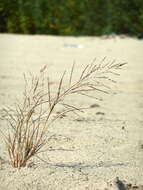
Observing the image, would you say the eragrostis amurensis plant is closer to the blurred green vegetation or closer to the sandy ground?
the sandy ground

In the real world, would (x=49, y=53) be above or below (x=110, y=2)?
below

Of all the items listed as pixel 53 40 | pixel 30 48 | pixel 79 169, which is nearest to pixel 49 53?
pixel 30 48

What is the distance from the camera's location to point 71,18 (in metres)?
16.4

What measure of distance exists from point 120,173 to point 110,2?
1340cm

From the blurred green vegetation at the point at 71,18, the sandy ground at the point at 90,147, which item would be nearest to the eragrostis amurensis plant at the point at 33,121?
the sandy ground at the point at 90,147

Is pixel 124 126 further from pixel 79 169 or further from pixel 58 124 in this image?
pixel 79 169

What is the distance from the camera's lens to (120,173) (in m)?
2.58

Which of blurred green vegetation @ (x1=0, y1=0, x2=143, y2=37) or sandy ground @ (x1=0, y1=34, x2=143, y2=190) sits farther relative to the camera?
blurred green vegetation @ (x1=0, y1=0, x2=143, y2=37)

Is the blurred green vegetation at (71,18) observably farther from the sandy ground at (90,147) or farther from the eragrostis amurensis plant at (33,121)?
the eragrostis amurensis plant at (33,121)

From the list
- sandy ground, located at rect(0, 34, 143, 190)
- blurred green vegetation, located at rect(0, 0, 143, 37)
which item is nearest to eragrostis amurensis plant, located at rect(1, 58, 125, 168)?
sandy ground, located at rect(0, 34, 143, 190)

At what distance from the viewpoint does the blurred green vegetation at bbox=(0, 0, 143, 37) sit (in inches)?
607

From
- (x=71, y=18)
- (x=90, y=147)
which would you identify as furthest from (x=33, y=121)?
(x=71, y=18)

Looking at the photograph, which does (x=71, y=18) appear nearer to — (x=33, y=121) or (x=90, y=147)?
(x=90, y=147)

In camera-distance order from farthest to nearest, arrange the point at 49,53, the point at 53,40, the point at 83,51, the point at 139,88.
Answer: the point at 53,40
the point at 83,51
the point at 49,53
the point at 139,88
